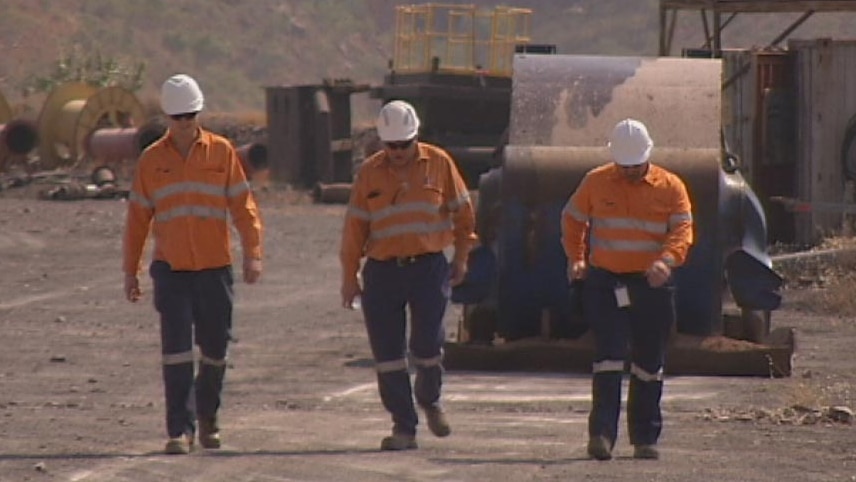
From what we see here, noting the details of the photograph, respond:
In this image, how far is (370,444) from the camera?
1162 cm

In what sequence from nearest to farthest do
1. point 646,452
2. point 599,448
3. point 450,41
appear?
1. point 599,448
2. point 646,452
3. point 450,41

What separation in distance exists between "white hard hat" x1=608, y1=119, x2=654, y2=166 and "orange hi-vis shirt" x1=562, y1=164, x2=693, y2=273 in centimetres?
16

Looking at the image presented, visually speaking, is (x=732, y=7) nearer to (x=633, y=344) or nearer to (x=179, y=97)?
(x=633, y=344)

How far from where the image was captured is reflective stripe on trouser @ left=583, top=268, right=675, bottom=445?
11102mm

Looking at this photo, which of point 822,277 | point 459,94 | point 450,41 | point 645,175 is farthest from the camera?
point 450,41

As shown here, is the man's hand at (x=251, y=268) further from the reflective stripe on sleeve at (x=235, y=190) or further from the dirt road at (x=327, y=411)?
the dirt road at (x=327, y=411)

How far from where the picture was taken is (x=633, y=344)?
11211 millimetres

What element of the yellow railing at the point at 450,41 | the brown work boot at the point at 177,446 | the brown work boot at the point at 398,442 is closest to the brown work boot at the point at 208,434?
the brown work boot at the point at 177,446

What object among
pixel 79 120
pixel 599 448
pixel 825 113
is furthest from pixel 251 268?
pixel 79 120

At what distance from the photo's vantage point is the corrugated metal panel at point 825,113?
2439 cm

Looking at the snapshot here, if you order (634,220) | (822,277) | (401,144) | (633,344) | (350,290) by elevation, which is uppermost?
(401,144)

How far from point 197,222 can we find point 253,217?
31cm

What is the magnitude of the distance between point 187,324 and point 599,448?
7.11 ft

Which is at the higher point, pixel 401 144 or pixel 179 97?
pixel 179 97
